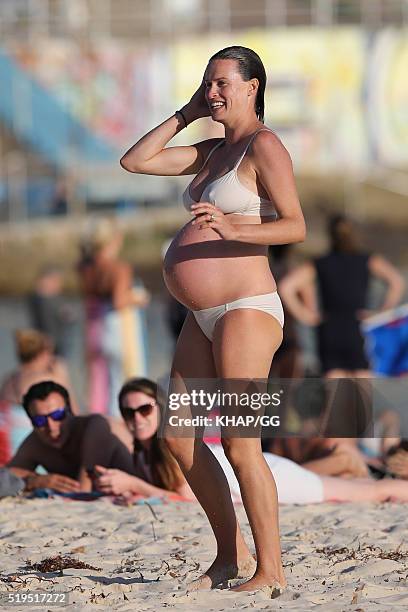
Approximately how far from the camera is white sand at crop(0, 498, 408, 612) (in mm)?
4039

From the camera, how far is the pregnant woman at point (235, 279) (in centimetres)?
398

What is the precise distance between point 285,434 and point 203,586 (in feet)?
8.03

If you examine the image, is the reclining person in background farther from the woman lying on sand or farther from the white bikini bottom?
the white bikini bottom

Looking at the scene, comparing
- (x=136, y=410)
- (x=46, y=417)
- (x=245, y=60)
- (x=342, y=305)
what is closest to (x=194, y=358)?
(x=245, y=60)

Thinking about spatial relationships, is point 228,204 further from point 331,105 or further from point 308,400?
point 331,105

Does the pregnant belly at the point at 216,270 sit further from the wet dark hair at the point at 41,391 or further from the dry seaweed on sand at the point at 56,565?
the wet dark hair at the point at 41,391

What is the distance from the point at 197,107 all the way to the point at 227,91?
23cm

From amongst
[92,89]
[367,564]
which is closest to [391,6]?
[92,89]

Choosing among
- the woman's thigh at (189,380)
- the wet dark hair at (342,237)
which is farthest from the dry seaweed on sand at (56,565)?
the wet dark hair at (342,237)

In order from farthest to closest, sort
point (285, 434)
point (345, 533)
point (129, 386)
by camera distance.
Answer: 1. point (285, 434)
2. point (129, 386)
3. point (345, 533)

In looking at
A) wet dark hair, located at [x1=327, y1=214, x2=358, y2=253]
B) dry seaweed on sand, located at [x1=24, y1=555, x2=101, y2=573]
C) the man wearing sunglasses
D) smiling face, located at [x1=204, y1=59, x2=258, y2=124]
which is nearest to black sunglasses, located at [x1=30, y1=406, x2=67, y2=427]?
the man wearing sunglasses

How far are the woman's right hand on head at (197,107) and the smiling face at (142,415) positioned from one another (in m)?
1.99

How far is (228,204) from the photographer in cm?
407

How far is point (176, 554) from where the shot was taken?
489 centimetres
